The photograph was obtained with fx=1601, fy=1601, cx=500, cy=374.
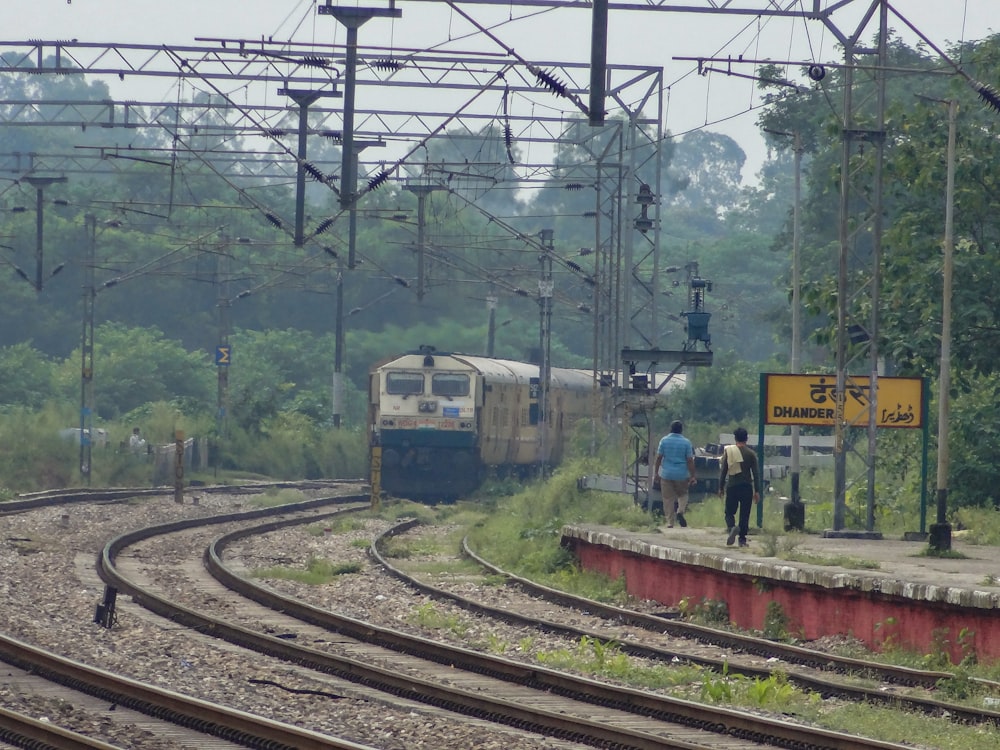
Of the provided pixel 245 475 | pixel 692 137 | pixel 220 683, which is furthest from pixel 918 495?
pixel 692 137

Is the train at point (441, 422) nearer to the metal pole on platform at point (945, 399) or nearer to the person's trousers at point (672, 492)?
the person's trousers at point (672, 492)

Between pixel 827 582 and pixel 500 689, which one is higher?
pixel 827 582

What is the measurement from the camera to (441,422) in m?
37.9

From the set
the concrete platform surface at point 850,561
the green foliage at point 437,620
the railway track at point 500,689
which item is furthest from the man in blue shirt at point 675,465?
the railway track at point 500,689

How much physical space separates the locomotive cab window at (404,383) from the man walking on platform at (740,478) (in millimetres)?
20265

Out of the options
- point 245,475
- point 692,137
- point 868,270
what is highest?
point 692,137

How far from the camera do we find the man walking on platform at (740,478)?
18141mm

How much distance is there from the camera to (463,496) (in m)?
39.8

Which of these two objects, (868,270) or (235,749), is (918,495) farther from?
(235,749)

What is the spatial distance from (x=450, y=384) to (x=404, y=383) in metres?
1.19

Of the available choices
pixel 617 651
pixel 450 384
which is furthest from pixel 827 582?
pixel 450 384

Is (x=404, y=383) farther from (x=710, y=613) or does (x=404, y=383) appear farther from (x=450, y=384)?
(x=710, y=613)

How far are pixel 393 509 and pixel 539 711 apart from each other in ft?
79.0

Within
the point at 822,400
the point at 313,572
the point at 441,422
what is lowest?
the point at 313,572
